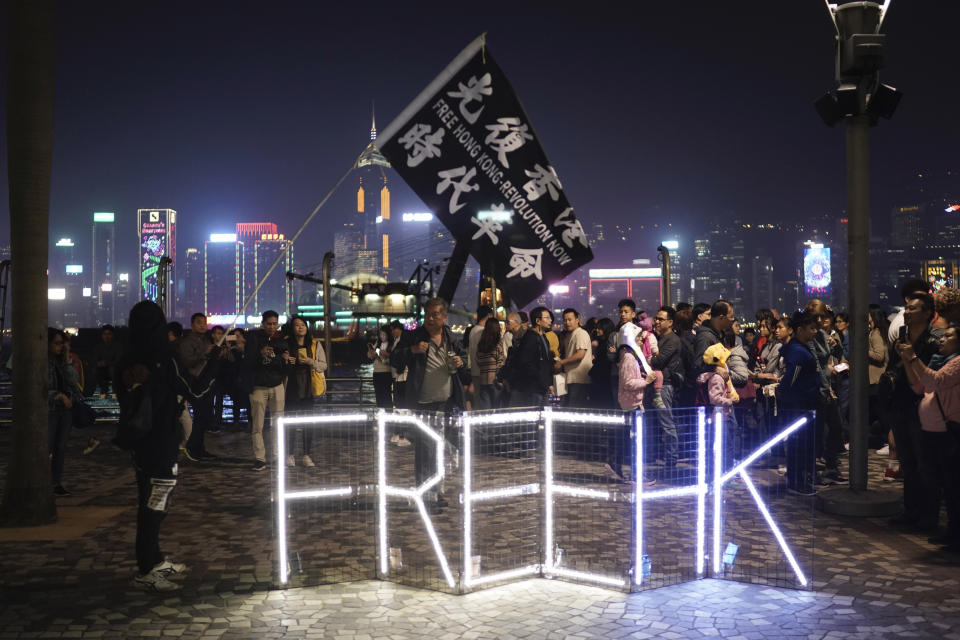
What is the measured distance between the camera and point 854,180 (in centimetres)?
811

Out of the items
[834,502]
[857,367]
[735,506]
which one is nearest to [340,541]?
[735,506]

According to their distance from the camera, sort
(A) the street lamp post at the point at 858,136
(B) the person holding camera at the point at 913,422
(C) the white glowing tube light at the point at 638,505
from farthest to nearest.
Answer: (A) the street lamp post at the point at 858,136
(B) the person holding camera at the point at 913,422
(C) the white glowing tube light at the point at 638,505

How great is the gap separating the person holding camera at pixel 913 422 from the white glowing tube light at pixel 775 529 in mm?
2126

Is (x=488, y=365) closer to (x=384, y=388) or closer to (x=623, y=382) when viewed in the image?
(x=623, y=382)

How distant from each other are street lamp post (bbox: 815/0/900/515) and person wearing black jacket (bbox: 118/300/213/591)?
6009mm

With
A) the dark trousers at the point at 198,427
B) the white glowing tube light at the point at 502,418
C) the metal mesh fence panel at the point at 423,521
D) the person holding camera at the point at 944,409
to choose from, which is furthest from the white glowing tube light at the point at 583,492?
the dark trousers at the point at 198,427

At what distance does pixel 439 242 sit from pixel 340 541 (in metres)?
84.5

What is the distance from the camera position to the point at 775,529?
18.6 feet

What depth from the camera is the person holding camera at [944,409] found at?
6.32 meters

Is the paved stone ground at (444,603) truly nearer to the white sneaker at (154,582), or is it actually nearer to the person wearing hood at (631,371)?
the white sneaker at (154,582)

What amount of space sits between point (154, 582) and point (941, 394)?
612cm

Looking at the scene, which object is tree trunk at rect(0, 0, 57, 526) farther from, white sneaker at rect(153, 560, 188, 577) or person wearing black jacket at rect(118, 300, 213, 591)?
white sneaker at rect(153, 560, 188, 577)

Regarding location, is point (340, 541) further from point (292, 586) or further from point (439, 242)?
point (439, 242)

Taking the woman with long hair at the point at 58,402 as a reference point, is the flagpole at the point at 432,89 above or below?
above
